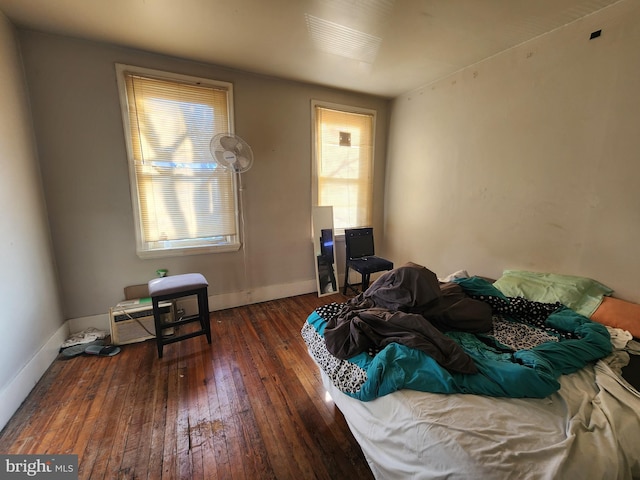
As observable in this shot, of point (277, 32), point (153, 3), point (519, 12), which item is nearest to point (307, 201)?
point (277, 32)

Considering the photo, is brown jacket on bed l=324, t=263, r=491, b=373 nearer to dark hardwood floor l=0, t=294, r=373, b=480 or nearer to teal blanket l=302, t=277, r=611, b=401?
teal blanket l=302, t=277, r=611, b=401

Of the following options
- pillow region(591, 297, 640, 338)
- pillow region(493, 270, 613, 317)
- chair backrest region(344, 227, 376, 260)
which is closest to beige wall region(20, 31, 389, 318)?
chair backrest region(344, 227, 376, 260)

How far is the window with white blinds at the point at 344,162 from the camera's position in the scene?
3.28 meters

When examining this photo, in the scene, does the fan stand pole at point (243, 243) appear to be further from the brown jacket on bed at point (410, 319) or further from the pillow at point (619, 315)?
the pillow at point (619, 315)

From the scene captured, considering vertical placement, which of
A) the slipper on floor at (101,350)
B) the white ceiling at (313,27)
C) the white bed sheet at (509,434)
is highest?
the white ceiling at (313,27)

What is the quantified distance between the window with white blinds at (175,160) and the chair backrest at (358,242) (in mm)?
1541

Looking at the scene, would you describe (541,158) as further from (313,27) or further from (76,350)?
(76,350)

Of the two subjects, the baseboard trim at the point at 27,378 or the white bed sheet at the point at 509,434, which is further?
the baseboard trim at the point at 27,378

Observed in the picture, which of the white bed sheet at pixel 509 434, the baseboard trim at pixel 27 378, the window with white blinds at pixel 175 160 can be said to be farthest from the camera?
the window with white blinds at pixel 175 160

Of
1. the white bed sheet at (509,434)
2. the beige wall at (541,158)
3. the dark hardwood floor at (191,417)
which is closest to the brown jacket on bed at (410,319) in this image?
the white bed sheet at (509,434)

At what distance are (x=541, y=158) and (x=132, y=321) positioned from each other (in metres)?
3.76

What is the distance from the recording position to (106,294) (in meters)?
2.47

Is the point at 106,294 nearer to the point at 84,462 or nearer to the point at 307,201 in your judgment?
the point at 84,462

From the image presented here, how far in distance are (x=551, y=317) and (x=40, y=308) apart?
3.62 meters
